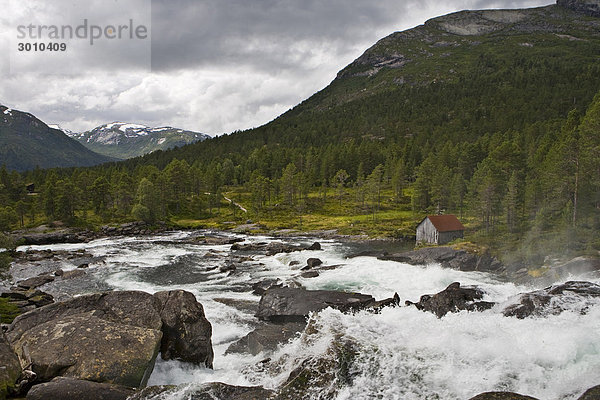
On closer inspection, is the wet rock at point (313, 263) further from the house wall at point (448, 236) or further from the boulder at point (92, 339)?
the boulder at point (92, 339)

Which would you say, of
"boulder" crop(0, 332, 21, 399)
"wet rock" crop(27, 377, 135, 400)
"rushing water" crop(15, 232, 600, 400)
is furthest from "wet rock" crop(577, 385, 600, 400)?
"boulder" crop(0, 332, 21, 399)

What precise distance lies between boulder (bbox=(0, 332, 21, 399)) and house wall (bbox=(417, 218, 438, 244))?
2231 inches

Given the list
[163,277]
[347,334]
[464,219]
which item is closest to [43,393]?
[347,334]

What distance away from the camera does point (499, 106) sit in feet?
655

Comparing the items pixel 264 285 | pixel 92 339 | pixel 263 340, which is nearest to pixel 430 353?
pixel 263 340

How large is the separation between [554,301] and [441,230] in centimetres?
3736

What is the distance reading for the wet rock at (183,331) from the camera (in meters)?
16.5

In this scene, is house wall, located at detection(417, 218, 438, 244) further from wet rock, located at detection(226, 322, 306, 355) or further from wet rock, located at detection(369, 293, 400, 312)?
wet rock, located at detection(226, 322, 306, 355)

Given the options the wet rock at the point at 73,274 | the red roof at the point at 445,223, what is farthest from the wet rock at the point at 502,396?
the red roof at the point at 445,223

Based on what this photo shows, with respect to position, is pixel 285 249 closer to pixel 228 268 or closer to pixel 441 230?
pixel 228 268

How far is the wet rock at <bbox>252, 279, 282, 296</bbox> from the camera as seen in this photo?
35.2 metres

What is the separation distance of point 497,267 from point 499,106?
613 feet

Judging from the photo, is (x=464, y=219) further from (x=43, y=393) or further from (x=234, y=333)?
(x=43, y=393)

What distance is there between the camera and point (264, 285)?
37.4 meters
